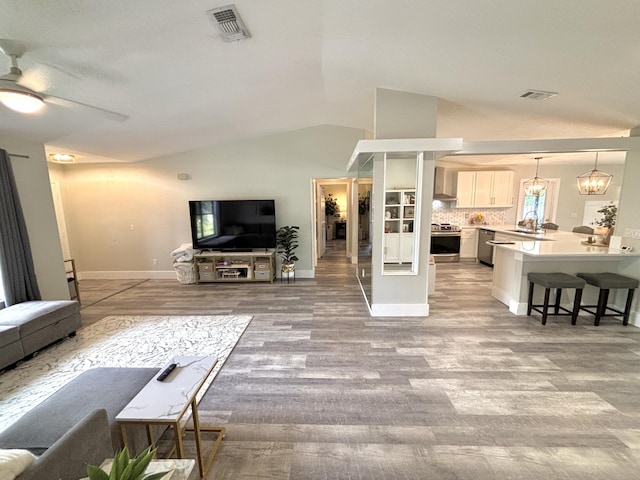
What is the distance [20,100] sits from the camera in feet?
6.24

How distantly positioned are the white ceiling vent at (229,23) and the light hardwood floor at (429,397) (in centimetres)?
291

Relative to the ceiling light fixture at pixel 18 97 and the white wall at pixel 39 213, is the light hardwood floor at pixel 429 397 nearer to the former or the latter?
the white wall at pixel 39 213

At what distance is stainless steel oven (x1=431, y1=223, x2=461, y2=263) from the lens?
6668mm

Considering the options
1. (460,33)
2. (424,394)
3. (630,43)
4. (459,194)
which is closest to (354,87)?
(460,33)

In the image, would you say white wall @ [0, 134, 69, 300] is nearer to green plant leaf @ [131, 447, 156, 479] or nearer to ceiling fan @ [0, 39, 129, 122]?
ceiling fan @ [0, 39, 129, 122]

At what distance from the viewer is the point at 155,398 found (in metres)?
1.43

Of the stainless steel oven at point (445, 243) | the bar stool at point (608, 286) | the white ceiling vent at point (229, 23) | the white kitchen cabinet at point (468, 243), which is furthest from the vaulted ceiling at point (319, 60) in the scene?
the white kitchen cabinet at point (468, 243)

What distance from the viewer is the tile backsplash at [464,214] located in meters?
7.07

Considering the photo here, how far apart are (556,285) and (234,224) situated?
510cm

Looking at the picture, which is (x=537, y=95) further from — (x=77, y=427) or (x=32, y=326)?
(x=32, y=326)

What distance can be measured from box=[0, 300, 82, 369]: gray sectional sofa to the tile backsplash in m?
7.39

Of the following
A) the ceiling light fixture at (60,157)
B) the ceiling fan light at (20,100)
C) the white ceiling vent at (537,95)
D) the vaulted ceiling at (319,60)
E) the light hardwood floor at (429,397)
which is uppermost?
the vaulted ceiling at (319,60)

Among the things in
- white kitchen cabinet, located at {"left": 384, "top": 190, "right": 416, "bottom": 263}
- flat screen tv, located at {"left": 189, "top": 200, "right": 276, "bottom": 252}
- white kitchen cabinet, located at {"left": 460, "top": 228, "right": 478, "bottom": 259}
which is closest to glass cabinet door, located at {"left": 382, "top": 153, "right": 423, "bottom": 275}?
white kitchen cabinet, located at {"left": 384, "top": 190, "right": 416, "bottom": 263}

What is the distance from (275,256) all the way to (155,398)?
13.8 feet
